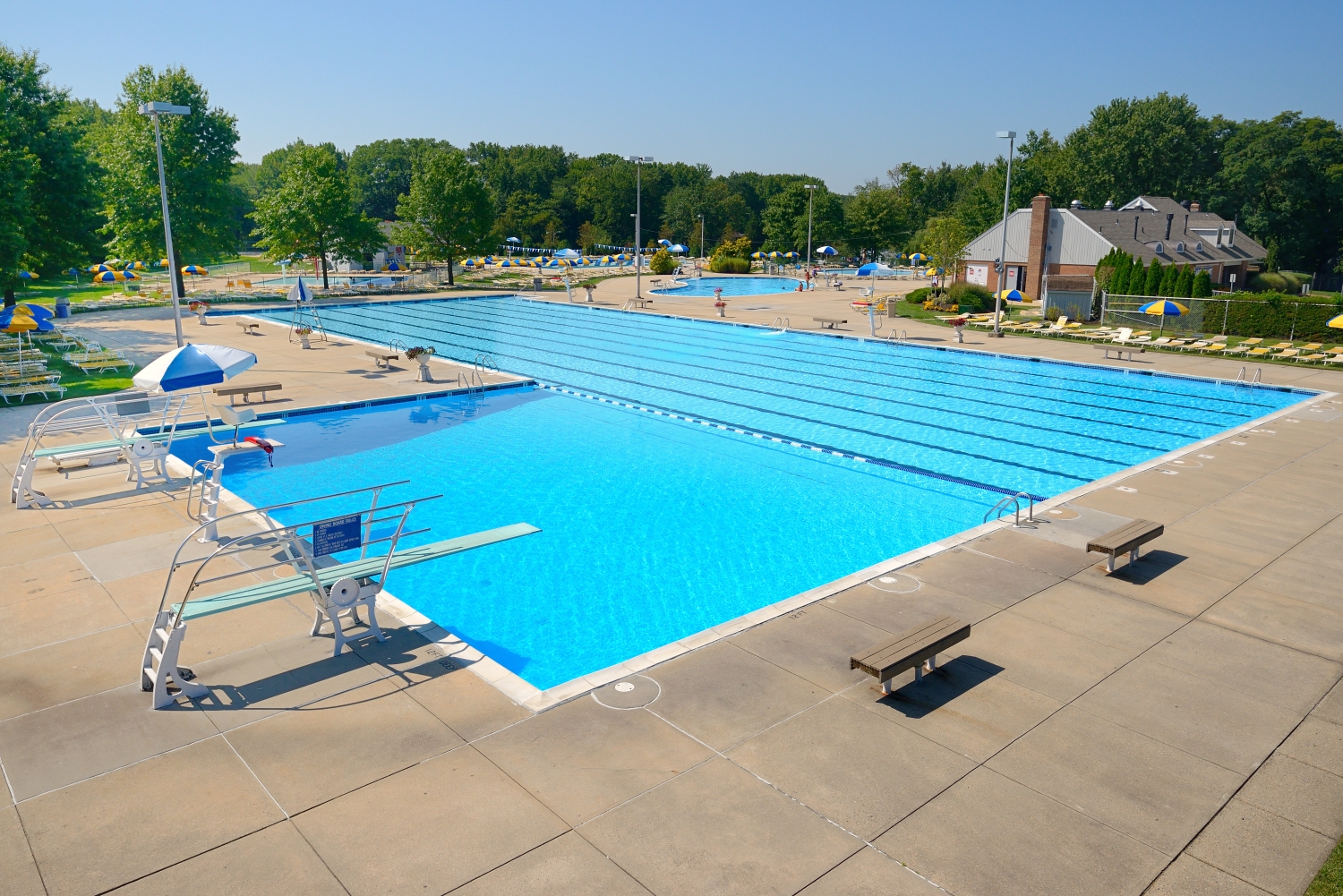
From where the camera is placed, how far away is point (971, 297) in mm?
38750

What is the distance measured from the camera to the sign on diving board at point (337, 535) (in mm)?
7609

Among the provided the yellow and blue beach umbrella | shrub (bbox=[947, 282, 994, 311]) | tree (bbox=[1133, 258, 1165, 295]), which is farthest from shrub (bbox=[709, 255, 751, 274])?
the yellow and blue beach umbrella

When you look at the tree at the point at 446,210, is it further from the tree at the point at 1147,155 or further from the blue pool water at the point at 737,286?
the tree at the point at 1147,155

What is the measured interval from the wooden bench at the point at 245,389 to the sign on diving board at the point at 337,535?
41.1 feet

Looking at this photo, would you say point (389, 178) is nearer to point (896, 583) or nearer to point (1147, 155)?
point (1147, 155)

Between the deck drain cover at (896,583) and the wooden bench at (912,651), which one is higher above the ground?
the wooden bench at (912,651)

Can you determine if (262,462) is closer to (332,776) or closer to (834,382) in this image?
(332,776)

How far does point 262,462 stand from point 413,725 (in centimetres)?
1095

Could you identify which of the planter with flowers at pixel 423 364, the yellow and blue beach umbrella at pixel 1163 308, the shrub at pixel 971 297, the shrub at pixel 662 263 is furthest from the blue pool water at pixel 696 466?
the shrub at pixel 662 263

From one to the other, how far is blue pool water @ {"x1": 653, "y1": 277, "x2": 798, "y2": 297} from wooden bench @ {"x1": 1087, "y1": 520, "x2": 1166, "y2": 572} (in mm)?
40338

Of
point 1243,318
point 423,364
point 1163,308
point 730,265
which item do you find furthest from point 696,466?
point 730,265

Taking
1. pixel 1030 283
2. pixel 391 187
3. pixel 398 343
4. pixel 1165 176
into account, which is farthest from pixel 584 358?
pixel 391 187

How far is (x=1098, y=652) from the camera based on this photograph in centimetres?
784

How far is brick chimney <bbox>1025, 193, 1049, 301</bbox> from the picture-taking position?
44641 mm
